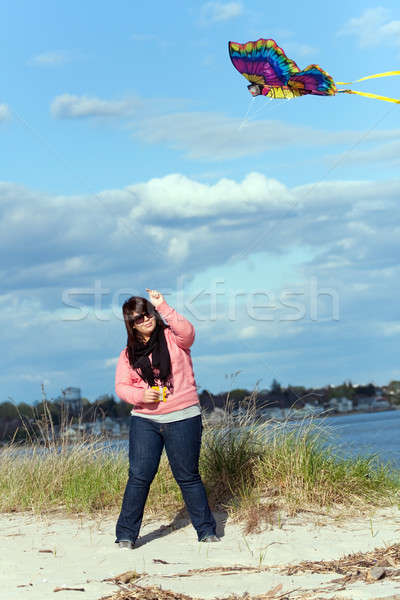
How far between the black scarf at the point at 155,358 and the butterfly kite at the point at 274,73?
7.96ft

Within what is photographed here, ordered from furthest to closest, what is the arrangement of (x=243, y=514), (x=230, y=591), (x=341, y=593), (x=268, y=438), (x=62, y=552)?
(x=268, y=438) < (x=243, y=514) < (x=62, y=552) < (x=230, y=591) < (x=341, y=593)

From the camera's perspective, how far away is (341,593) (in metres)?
4.16

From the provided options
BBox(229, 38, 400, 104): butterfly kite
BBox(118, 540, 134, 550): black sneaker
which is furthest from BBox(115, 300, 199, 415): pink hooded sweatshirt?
BBox(229, 38, 400, 104): butterfly kite

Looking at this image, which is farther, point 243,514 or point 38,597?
point 243,514

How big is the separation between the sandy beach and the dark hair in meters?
1.48

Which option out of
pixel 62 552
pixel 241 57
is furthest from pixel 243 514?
pixel 241 57

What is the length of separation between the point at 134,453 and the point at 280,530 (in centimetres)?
137

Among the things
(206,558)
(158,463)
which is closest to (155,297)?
(158,463)

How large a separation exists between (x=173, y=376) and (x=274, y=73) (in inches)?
109

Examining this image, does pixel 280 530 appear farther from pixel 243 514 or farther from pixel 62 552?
pixel 62 552

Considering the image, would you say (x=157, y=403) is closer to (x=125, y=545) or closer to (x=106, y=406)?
→ (x=125, y=545)

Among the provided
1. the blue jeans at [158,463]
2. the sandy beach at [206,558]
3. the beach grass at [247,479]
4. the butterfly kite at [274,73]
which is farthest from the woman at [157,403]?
the butterfly kite at [274,73]

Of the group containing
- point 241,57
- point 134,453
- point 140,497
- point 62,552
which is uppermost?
point 241,57

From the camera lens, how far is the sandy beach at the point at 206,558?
4.49 m
